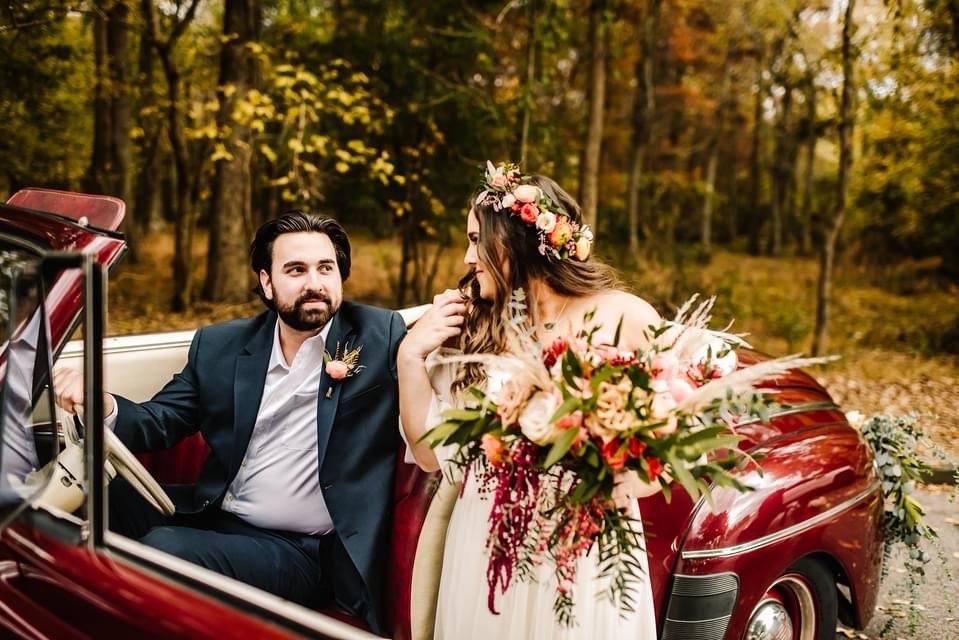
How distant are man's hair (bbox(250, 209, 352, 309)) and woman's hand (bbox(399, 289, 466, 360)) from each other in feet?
1.48

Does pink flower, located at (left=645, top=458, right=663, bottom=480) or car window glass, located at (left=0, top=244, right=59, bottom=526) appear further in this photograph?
pink flower, located at (left=645, top=458, right=663, bottom=480)

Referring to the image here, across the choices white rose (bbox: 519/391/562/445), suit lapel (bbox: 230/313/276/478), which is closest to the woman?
white rose (bbox: 519/391/562/445)

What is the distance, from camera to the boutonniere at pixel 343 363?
102 inches

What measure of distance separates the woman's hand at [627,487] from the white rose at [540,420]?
195 mm

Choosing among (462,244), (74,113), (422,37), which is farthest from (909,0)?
(74,113)

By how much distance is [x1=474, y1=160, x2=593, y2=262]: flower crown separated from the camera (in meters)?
2.52

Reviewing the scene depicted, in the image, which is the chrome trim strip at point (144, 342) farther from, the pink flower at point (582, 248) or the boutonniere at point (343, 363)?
the pink flower at point (582, 248)

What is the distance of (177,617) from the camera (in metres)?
1.43

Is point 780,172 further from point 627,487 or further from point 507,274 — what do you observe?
point 627,487

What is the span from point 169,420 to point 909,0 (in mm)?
9407

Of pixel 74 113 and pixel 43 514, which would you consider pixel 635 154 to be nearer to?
pixel 74 113

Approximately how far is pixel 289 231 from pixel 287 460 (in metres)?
0.83

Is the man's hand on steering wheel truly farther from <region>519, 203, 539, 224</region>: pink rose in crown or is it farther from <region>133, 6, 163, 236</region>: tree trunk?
<region>133, 6, 163, 236</region>: tree trunk

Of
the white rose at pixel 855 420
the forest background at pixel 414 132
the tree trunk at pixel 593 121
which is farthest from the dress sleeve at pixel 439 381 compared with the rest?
the tree trunk at pixel 593 121
